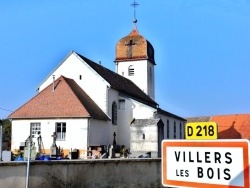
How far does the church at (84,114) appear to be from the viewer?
3144 cm

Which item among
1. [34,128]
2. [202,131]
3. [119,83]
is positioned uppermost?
[119,83]

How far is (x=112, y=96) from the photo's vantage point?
36.7 m

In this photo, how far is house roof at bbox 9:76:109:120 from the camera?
31.7 metres

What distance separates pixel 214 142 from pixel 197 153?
181mm

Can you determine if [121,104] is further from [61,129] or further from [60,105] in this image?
[61,129]

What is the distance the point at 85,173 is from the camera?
543 inches

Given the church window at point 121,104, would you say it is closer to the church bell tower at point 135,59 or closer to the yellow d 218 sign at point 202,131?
the church bell tower at point 135,59

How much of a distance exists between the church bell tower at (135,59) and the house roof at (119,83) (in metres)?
1.40

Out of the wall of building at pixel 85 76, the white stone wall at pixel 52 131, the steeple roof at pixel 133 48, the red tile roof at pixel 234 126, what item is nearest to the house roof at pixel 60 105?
the white stone wall at pixel 52 131

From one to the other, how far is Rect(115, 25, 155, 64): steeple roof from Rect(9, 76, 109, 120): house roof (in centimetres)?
1426

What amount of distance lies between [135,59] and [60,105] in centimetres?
1765

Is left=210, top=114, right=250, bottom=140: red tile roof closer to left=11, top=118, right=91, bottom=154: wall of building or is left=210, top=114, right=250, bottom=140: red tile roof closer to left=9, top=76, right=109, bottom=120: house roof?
left=9, top=76, right=109, bottom=120: house roof

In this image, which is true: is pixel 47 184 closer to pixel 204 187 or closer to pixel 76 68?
pixel 204 187

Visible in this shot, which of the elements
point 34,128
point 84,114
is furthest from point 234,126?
point 34,128
